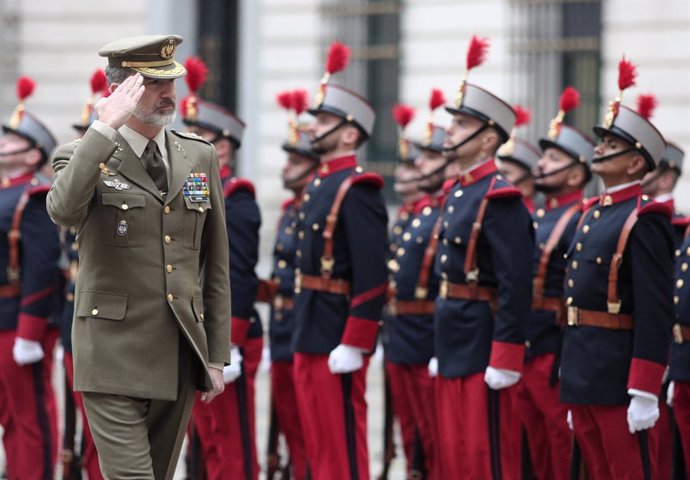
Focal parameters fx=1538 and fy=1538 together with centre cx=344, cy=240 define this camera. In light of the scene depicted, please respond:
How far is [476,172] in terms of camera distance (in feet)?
22.6

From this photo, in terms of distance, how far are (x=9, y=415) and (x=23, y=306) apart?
64 centimetres

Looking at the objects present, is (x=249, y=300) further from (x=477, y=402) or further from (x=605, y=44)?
(x=605, y=44)

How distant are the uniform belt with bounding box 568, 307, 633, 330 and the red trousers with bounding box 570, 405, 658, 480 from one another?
1.07 feet

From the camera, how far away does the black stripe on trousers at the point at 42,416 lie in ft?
26.1

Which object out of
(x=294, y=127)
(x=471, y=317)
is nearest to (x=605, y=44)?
(x=294, y=127)

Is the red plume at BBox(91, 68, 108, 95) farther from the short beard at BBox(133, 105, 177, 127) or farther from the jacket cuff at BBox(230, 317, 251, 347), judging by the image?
the short beard at BBox(133, 105, 177, 127)

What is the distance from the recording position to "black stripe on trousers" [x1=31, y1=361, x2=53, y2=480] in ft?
26.1

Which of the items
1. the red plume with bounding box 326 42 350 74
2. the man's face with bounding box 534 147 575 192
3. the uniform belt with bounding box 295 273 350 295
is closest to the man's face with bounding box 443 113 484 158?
the uniform belt with bounding box 295 273 350 295

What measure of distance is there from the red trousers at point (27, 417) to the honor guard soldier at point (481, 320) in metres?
2.28

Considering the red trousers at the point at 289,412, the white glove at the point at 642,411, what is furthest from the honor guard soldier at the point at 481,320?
the red trousers at the point at 289,412

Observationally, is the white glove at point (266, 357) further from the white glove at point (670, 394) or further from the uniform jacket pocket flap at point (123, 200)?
the uniform jacket pocket flap at point (123, 200)

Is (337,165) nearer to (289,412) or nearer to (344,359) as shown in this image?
(344,359)

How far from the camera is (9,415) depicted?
8039 mm

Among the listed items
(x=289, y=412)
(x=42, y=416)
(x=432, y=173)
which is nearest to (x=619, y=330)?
(x=289, y=412)
